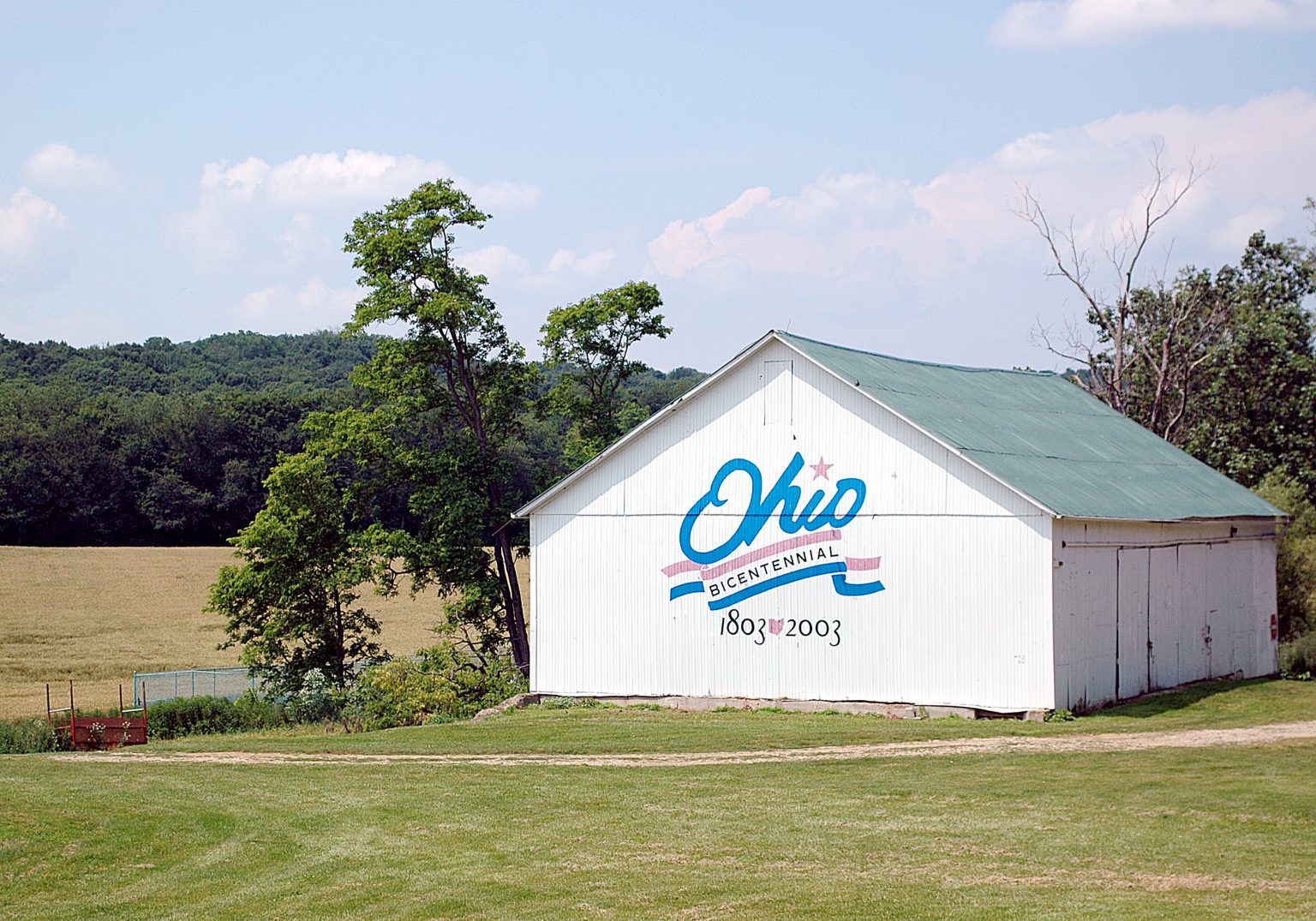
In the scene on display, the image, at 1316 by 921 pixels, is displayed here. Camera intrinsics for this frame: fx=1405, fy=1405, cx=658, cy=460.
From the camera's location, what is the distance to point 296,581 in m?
44.2

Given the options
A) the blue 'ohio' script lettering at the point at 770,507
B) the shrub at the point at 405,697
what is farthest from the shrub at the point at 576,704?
the blue 'ohio' script lettering at the point at 770,507

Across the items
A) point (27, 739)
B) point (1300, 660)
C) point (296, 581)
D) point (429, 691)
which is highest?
point (296, 581)

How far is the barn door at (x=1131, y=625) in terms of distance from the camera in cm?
2862

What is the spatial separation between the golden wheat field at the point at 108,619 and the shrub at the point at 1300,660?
1490 inches

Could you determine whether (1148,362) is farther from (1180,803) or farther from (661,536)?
(1180,803)

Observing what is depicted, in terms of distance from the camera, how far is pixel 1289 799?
1684cm

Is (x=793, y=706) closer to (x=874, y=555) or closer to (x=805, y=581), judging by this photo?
(x=805, y=581)

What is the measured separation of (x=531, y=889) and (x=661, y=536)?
730 inches

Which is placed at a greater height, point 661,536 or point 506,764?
point 661,536

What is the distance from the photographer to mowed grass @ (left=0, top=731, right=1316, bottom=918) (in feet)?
41.0

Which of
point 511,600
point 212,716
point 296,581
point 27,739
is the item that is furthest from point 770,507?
point 212,716

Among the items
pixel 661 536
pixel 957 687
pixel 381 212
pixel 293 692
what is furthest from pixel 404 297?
pixel 957 687

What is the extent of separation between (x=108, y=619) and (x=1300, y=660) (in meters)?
58.8

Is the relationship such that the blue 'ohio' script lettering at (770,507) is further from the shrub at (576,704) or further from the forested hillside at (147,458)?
the forested hillside at (147,458)
